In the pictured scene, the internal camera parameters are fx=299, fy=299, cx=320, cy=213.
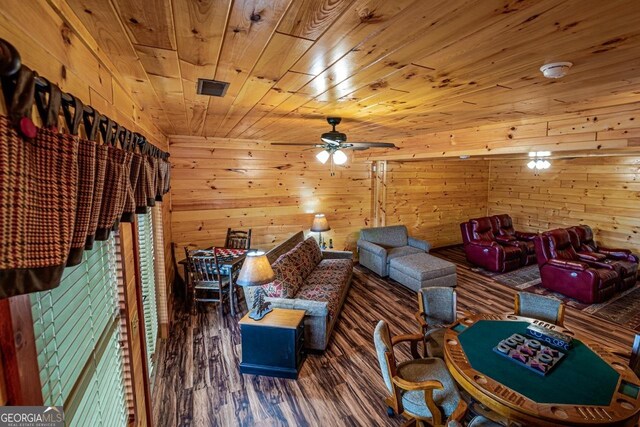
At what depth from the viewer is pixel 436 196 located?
7.54m

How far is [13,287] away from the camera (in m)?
0.57

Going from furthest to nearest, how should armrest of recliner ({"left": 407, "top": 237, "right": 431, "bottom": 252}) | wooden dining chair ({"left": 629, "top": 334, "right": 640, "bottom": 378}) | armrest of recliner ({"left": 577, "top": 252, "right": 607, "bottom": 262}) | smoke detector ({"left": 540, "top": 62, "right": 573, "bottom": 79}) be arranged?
armrest of recliner ({"left": 407, "top": 237, "right": 431, "bottom": 252})
armrest of recliner ({"left": 577, "top": 252, "right": 607, "bottom": 262})
wooden dining chair ({"left": 629, "top": 334, "right": 640, "bottom": 378})
smoke detector ({"left": 540, "top": 62, "right": 573, "bottom": 79})

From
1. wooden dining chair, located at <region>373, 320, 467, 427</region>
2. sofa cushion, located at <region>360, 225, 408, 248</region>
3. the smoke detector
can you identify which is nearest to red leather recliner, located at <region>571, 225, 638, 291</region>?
sofa cushion, located at <region>360, 225, 408, 248</region>

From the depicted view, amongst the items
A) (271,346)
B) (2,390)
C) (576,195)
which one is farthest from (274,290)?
(576,195)

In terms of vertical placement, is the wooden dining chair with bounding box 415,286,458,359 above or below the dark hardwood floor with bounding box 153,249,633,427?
above

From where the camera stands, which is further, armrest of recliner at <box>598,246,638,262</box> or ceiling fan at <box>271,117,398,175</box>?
armrest of recliner at <box>598,246,638,262</box>

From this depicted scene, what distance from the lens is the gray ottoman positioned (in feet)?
15.9

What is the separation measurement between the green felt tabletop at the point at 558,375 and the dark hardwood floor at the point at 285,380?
892 millimetres

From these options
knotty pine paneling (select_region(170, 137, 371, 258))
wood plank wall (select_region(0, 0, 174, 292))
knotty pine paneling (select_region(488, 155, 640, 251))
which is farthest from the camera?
knotty pine paneling (select_region(488, 155, 640, 251))

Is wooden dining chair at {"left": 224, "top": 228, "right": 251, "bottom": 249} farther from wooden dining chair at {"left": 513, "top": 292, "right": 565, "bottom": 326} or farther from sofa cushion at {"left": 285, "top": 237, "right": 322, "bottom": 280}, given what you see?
wooden dining chair at {"left": 513, "top": 292, "right": 565, "bottom": 326}

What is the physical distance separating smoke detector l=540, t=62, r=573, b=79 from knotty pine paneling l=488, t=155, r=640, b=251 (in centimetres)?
621

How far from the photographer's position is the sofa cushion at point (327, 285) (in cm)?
371

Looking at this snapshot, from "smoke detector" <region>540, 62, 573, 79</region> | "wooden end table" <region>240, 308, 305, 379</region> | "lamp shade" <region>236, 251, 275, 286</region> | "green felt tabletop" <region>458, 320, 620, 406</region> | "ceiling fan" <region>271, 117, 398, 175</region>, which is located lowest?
"wooden end table" <region>240, 308, 305, 379</region>

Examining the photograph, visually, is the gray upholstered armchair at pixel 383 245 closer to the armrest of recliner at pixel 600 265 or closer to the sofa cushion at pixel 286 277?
the sofa cushion at pixel 286 277
